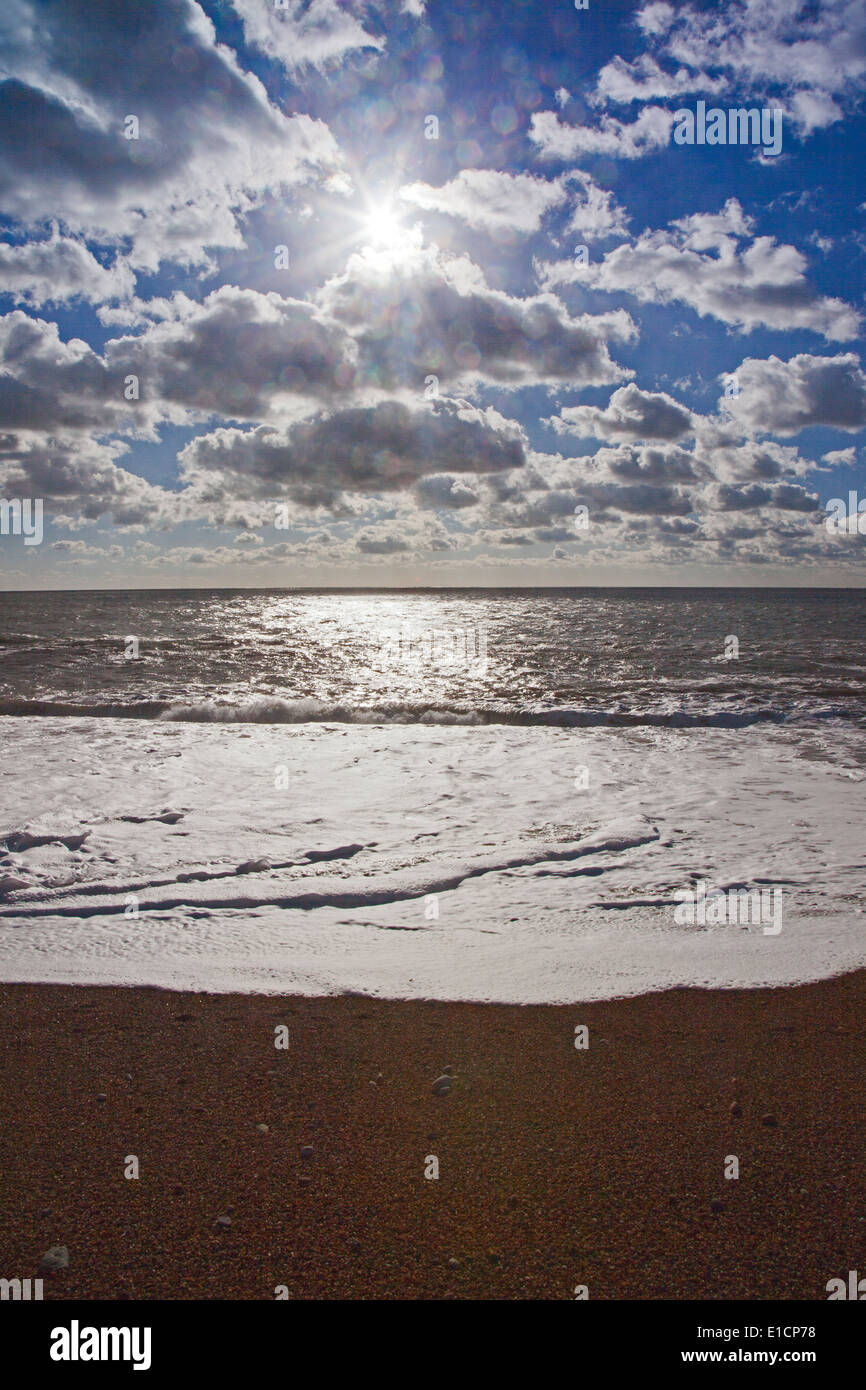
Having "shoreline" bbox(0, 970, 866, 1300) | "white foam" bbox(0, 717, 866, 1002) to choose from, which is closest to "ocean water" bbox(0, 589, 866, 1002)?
"white foam" bbox(0, 717, 866, 1002)

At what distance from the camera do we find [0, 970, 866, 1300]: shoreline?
8.46ft

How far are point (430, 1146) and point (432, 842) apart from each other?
4.33 metres

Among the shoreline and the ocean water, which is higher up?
the ocean water

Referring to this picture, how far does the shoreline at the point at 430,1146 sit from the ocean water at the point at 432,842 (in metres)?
0.50

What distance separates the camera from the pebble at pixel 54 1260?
256 cm

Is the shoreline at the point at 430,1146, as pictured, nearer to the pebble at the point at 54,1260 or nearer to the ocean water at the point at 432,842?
the pebble at the point at 54,1260

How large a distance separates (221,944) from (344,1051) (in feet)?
5.43

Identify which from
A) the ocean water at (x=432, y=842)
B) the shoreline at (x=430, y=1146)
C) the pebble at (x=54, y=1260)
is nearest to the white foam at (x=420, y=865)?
the ocean water at (x=432, y=842)

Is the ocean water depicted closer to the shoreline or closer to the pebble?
the shoreline

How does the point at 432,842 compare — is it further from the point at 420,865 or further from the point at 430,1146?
the point at 430,1146

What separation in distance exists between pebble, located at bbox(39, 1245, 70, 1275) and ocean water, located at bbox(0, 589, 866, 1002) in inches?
74.1

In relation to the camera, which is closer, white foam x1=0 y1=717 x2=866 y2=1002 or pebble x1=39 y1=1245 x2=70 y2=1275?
pebble x1=39 y1=1245 x2=70 y2=1275

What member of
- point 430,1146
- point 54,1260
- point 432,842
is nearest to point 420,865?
point 432,842

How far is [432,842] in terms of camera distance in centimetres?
744
